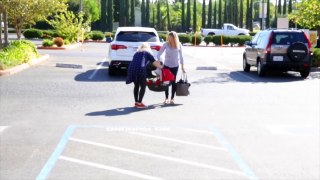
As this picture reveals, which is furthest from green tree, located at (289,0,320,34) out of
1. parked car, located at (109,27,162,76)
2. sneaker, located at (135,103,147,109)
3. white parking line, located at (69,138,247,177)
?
white parking line, located at (69,138,247,177)

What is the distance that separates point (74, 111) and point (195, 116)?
98.7 inches

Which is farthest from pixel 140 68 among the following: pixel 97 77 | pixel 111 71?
pixel 111 71

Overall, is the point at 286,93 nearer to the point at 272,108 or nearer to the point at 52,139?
the point at 272,108

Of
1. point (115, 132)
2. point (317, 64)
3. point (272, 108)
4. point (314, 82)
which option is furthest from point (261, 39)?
point (115, 132)

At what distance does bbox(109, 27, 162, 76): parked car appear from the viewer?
19.2 metres

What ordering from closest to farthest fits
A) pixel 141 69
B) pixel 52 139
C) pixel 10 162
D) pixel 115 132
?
pixel 10 162 → pixel 52 139 → pixel 115 132 → pixel 141 69

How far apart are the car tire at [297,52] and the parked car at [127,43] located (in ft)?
14.5

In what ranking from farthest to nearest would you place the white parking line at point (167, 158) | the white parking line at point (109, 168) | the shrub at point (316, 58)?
the shrub at point (316, 58) < the white parking line at point (167, 158) < the white parking line at point (109, 168)

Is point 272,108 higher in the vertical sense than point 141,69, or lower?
lower

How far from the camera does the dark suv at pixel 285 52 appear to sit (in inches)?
778

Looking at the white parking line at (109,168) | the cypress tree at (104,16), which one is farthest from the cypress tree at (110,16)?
the white parking line at (109,168)

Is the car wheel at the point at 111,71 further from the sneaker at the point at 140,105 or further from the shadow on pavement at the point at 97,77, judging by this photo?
the sneaker at the point at 140,105

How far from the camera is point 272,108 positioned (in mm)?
12836

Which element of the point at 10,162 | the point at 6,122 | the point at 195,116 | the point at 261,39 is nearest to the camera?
the point at 10,162
